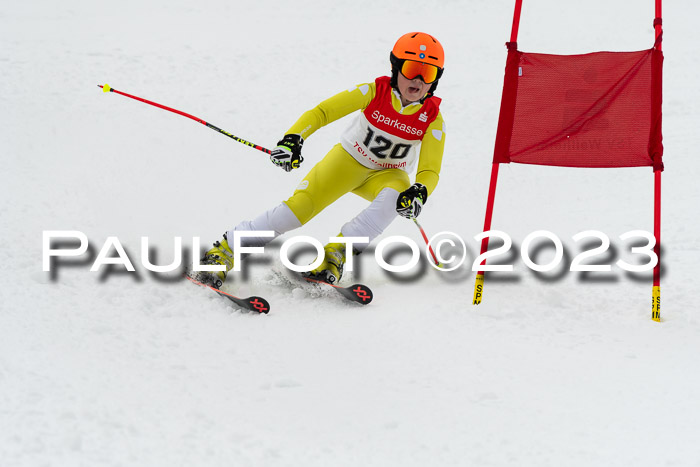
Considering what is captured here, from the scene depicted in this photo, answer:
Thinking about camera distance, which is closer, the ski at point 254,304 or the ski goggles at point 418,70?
the ski at point 254,304

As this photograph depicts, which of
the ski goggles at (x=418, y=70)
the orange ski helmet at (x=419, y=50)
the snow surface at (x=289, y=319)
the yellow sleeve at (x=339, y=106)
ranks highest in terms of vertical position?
the orange ski helmet at (x=419, y=50)

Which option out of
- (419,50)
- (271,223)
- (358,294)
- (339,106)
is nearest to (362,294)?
(358,294)

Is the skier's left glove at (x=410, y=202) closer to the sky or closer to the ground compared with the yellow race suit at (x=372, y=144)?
closer to the ground

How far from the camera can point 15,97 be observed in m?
9.44

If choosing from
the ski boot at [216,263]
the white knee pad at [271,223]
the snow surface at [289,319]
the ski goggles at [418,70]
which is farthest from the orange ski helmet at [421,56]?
the ski boot at [216,263]

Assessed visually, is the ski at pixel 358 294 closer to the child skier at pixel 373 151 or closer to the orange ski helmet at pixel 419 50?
the child skier at pixel 373 151

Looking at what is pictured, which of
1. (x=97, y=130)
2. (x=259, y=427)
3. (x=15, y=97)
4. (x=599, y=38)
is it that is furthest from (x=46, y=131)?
(x=599, y=38)

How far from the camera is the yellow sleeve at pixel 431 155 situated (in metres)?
4.66

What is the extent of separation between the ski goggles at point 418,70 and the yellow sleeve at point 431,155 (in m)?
0.36

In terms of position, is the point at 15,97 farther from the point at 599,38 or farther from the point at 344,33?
the point at 599,38

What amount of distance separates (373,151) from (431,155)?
1.29 feet

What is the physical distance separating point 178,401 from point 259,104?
7459mm

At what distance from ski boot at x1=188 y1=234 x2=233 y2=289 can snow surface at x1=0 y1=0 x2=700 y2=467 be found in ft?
0.39

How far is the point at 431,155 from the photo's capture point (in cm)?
468
